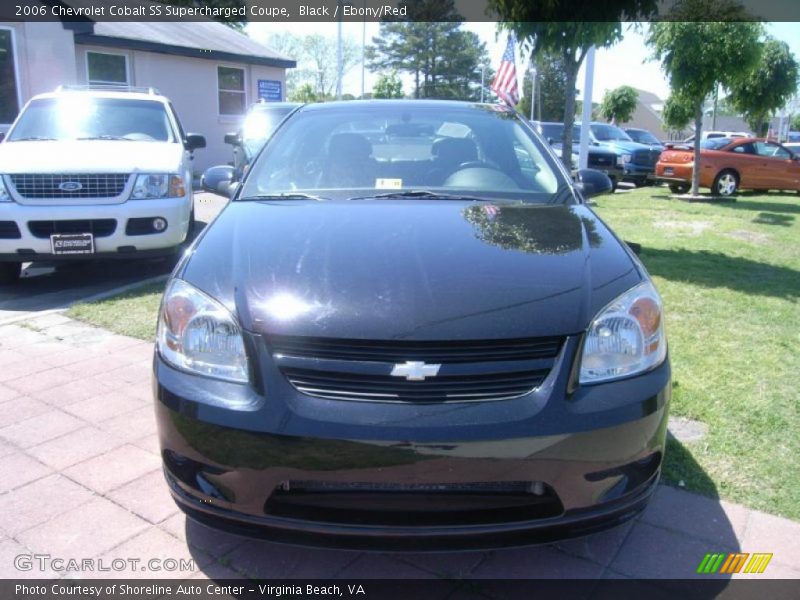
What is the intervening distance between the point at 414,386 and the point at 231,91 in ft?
63.2

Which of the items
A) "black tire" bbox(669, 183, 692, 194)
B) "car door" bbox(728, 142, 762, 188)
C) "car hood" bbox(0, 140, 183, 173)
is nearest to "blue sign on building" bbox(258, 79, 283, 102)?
"black tire" bbox(669, 183, 692, 194)

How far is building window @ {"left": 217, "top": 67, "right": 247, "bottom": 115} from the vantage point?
19297mm

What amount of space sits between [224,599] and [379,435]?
2.80ft

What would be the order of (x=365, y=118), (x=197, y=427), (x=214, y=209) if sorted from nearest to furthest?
(x=197, y=427), (x=365, y=118), (x=214, y=209)

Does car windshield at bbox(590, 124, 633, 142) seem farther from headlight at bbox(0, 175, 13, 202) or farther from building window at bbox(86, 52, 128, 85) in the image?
headlight at bbox(0, 175, 13, 202)

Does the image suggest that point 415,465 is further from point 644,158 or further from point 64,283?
point 644,158

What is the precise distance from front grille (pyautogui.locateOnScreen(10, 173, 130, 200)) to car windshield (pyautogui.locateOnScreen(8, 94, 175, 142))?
1183 mm

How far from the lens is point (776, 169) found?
17062 millimetres

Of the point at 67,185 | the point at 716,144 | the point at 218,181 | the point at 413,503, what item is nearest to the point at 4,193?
the point at 67,185

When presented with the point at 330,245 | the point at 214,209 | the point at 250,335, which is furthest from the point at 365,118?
the point at 214,209

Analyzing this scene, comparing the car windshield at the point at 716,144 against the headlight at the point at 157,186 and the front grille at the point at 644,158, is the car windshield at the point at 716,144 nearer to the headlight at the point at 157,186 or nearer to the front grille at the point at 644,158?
the front grille at the point at 644,158

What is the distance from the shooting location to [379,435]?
1.96m

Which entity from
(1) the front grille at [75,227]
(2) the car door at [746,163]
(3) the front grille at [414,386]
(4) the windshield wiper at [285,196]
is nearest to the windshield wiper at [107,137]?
(1) the front grille at [75,227]

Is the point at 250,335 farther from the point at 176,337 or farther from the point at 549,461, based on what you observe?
the point at 549,461
